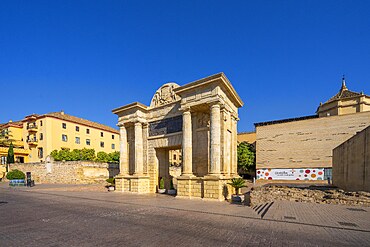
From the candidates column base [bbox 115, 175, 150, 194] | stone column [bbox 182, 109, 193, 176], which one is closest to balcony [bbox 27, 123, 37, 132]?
column base [bbox 115, 175, 150, 194]

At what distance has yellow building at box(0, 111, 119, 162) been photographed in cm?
4166

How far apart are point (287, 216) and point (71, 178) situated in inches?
1197

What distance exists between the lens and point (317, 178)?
99.8 feet

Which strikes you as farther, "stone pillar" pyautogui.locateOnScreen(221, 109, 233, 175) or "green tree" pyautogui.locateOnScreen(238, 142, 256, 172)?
"green tree" pyautogui.locateOnScreen(238, 142, 256, 172)

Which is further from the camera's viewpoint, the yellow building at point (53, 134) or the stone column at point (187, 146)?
the yellow building at point (53, 134)

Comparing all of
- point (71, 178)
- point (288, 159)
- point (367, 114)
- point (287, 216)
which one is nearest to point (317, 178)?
point (288, 159)

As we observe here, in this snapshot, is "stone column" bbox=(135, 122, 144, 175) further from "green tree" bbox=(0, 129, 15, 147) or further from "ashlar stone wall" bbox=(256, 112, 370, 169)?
"green tree" bbox=(0, 129, 15, 147)

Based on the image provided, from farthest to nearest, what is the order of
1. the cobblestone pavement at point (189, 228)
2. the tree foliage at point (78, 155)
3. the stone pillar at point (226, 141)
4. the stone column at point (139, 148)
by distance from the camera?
the tree foliage at point (78, 155)
the stone column at point (139, 148)
the stone pillar at point (226, 141)
the cobblestone pavement at point (189, 228)

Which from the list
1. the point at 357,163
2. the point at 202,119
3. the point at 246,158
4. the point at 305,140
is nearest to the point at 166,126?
the point at 202,119

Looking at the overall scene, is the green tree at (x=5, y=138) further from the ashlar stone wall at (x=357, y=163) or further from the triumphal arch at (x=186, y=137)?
the ashlar stone wall at (x=357, y=163)

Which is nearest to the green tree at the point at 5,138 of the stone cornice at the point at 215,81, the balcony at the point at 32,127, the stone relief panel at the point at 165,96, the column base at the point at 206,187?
the balcony at the point at 32,127

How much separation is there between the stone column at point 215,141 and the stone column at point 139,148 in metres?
8.05

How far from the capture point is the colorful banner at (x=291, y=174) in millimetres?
30513

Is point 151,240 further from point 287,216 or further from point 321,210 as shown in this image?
point 321,210
